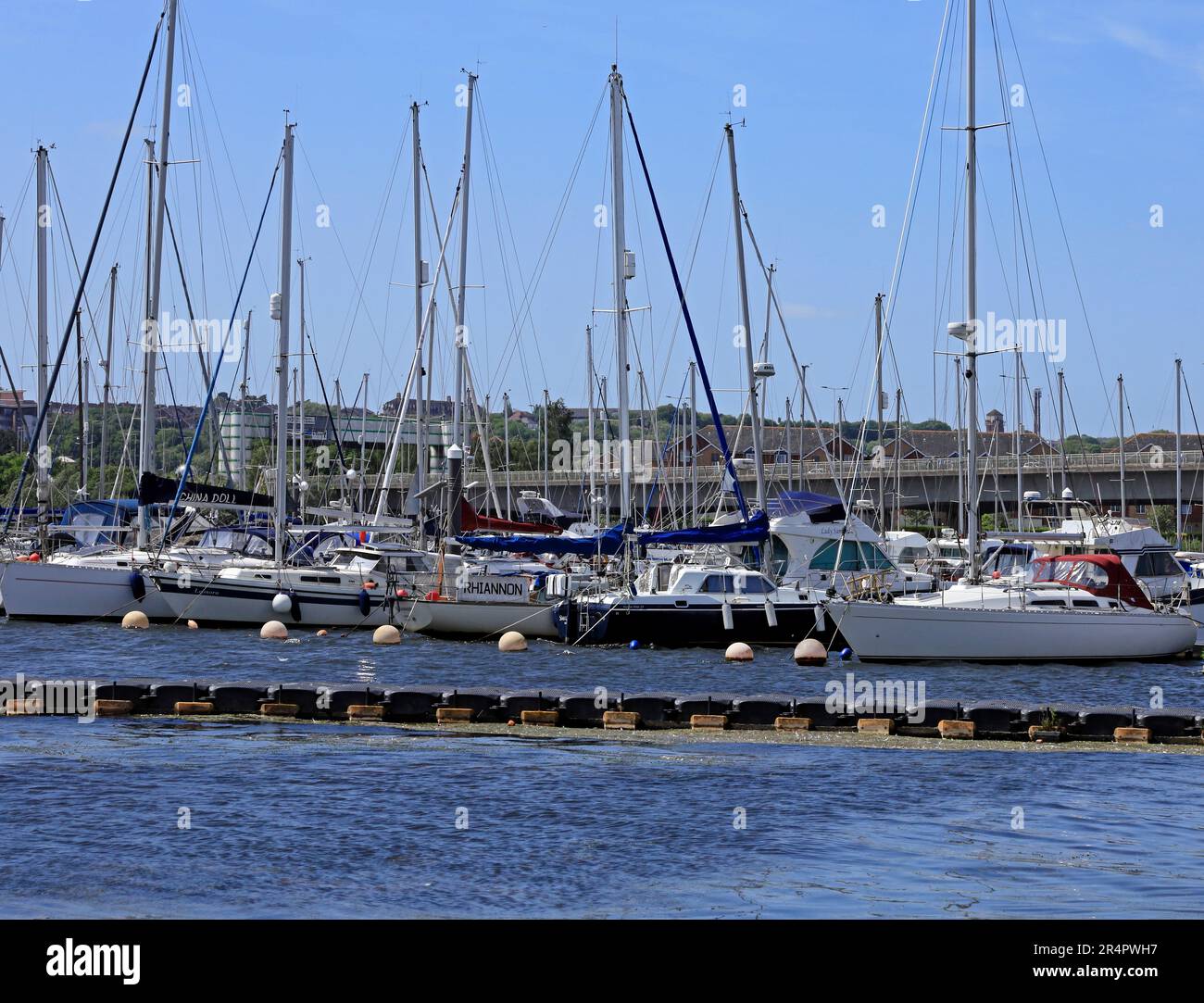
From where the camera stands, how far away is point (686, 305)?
148 ft

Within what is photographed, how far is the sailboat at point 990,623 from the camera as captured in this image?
1344 inches

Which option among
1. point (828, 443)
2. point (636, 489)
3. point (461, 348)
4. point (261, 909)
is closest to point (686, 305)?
point (461, 348)

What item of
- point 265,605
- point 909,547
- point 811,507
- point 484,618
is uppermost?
point 811,507

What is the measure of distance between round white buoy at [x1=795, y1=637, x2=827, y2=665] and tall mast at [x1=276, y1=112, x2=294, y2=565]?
1576cm

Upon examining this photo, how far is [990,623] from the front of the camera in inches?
1342

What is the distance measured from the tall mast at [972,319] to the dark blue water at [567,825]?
13.8 meters

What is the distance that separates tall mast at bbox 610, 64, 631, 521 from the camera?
40500mm

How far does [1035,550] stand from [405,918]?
41.4 m

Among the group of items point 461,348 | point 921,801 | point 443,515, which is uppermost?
point 461,348

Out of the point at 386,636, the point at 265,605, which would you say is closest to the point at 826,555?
the point at 386,636

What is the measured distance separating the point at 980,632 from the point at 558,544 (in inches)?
540

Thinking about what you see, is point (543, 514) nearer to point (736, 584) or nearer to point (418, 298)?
point (418, 298)

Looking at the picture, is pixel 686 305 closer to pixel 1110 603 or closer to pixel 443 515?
pixel 443 515
